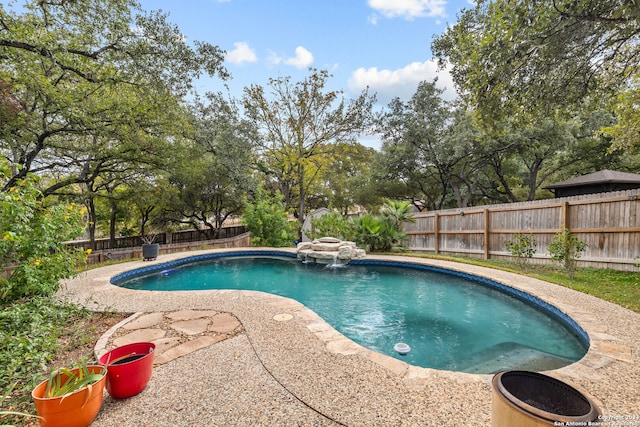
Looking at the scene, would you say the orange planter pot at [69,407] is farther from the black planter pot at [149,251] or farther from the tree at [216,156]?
the tree at [216,156]

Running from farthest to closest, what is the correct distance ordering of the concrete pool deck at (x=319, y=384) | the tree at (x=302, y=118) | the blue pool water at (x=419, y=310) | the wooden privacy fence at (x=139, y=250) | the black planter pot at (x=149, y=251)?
the tree at (x=302, y=118)
the wooden privacy fence at (x=139, y=250)
the black planter pot at (x=149, y=251)
the blue pool water at (x=419, y=310)
the concrete pool deck at (x=319, y=384)

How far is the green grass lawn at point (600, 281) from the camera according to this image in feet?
15.0

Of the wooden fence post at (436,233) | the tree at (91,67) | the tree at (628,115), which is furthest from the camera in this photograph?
the wooden fence post at (436,233)

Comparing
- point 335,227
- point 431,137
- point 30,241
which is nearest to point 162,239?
point 335,227

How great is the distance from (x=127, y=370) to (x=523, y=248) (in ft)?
28.4

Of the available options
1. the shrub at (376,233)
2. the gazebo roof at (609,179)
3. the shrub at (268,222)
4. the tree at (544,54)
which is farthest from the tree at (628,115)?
the shrub at (268,222)

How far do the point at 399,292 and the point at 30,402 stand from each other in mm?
5982

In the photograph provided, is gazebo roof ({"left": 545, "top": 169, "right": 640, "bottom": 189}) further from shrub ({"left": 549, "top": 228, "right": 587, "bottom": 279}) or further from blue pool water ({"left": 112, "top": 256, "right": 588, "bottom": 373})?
blue pool water ({"left": 112, "top": 256, "right": 588, "bottom": 373})

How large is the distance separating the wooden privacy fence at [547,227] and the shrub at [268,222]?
5736 mm

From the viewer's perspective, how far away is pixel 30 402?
2.04 m

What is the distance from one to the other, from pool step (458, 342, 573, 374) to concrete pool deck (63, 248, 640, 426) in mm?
537

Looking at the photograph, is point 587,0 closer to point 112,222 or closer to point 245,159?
point 245,159

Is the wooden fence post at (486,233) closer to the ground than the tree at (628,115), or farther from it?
closer to the ground

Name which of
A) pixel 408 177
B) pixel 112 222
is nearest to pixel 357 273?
pixel 408 177
